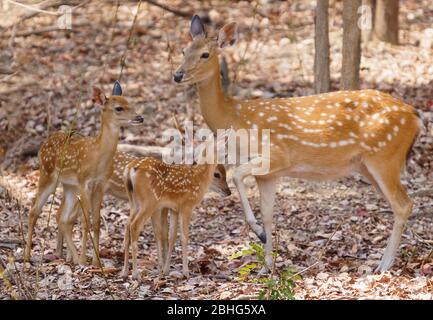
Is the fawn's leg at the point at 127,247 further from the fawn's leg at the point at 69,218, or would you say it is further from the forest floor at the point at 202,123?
the fawn's leg at the point at 69,218

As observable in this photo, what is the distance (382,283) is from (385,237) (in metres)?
2.16

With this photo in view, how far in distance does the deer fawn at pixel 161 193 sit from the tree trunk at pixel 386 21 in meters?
6.45

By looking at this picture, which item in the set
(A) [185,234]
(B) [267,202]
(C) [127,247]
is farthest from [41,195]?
(B) [267,202]

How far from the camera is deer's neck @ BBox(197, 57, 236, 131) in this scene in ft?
31.7

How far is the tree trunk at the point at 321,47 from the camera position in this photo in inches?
488

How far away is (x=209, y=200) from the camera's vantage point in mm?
12078

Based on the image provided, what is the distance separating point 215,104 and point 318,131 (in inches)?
41.8

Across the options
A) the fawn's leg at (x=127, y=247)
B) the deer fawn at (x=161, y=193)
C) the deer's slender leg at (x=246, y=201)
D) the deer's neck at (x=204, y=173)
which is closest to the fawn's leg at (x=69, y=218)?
the deer fawn at (x=161, y=193)

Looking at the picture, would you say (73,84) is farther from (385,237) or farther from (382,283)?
(382,283)

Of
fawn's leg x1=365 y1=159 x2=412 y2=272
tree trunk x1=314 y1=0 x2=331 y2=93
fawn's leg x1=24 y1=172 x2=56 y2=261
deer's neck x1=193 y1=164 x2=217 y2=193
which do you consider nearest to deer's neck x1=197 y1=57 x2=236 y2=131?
deer's neck x1=193 y1=164 x2=217 y2=193

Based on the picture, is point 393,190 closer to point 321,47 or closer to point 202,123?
point 321,47

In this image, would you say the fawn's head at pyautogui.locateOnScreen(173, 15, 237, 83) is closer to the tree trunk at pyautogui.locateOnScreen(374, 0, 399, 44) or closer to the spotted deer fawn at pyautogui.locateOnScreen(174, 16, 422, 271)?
the spotted deer fawn at pyautogui.locateOnScreen(174, 16, 422, 271)

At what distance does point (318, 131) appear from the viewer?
952 cm
